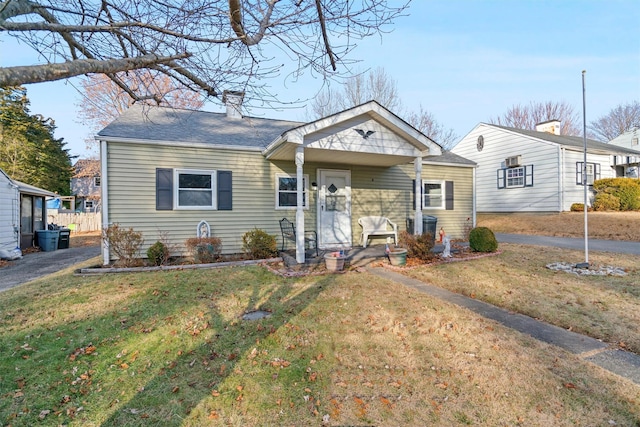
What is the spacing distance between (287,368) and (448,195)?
10120 millimetres

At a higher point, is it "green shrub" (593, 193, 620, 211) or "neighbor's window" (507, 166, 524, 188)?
"neighbor's window" (507, 166, 524, 188)

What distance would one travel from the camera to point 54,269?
7.80m

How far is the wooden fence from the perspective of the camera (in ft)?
61.8

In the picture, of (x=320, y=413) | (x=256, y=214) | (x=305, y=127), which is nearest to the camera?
(x=320, y=413)

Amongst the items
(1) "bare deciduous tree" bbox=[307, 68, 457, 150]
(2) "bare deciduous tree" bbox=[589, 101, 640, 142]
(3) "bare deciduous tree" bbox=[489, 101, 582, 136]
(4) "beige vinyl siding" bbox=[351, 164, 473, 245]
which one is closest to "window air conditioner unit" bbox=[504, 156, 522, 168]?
(1) "bare deciduous tree" bbox=[307, 68, 457, 150]

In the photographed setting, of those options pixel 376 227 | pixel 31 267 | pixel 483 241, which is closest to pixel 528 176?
pixel 483 241

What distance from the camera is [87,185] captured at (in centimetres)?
3622

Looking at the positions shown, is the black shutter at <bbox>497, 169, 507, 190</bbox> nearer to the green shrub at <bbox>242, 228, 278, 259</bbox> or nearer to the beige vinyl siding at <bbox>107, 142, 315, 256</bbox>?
the beige vinyl siding at <bbox>107, 142, 315, 256</bbox>

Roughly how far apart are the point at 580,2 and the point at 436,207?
6.48 meters

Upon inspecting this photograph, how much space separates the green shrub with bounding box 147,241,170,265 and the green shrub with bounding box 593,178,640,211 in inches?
780

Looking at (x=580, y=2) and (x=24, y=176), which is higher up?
(x=580, y=2)

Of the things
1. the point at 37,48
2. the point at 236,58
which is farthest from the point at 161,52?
the point at 37,48

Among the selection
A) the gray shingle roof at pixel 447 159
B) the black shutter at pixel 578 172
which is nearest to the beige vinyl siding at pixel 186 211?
the gray shingle roof at pixel 447 159

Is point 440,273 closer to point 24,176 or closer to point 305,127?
point 305,127
